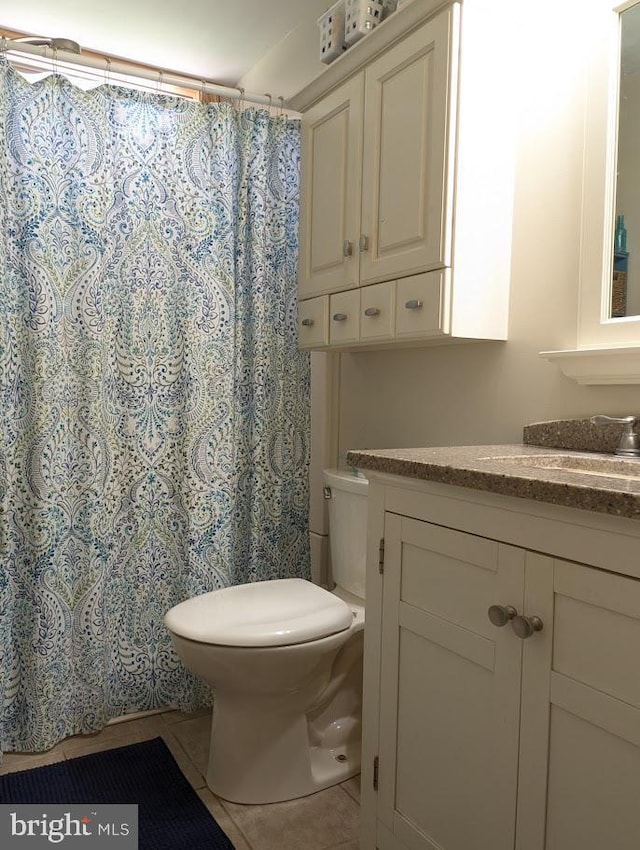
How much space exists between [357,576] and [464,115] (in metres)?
1.19

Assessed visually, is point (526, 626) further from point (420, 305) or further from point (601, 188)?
point (601, 188)

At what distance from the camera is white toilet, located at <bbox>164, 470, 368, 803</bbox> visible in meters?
1.54

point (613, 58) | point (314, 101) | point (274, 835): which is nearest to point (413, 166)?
point (613, 58)

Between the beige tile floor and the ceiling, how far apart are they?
7.44 feet

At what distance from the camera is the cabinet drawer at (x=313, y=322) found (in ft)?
6.40

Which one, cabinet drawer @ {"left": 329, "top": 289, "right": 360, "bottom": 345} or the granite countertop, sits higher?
cabinet drawer @ {"left": 329, "top": 289, "right": 360, "bottom": 345}

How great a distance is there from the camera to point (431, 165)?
1.54 metres

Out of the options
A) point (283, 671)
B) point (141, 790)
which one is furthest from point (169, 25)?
point (141, 790)

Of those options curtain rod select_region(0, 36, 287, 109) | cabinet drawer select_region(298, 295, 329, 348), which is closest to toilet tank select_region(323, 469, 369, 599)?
cabinet drawer select_region(298, 295, 329, 348)

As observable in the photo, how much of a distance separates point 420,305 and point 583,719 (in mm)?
969

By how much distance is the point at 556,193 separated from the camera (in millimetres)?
1516

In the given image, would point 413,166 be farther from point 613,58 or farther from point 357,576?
point 357,576

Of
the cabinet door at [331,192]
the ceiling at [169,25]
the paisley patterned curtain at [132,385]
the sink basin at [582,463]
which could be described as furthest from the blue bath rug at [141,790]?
the ceiling at [169,25]

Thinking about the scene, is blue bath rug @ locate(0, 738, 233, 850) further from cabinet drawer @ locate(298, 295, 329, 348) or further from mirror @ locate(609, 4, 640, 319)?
mirror @ locate(609, 4, 640, 319)
